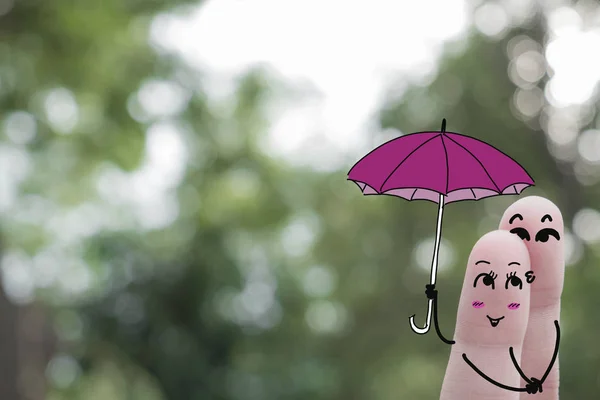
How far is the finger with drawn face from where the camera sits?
0.92 m

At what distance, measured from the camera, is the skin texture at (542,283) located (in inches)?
38.5

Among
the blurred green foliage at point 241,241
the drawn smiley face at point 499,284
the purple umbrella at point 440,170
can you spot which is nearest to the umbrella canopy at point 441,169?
the purple umbrella at point 440,170

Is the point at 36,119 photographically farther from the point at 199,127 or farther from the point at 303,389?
the point at 303,389

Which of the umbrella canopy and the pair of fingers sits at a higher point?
the umbrella canopy

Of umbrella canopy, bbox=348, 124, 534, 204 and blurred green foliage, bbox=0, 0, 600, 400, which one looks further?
blurred green foliage, bbox=0, 0, 600, 400

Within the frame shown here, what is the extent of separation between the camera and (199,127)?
17.2 ft

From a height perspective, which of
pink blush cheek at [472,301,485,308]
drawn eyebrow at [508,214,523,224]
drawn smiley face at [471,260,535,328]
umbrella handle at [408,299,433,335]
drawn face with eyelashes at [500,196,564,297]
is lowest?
umbrella handle at [408,299,433,335]

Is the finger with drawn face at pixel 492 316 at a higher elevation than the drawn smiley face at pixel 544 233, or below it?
below

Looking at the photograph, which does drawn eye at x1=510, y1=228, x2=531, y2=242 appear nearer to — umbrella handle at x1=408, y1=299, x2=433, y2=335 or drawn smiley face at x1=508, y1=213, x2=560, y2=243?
drawn smiley face at x1=508, y1=213, x2=560, y2=243

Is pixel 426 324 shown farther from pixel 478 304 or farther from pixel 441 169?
pixel 441 169

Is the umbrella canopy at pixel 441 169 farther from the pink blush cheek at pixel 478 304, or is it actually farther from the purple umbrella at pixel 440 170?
the pink blush cheek at pixel 478 304

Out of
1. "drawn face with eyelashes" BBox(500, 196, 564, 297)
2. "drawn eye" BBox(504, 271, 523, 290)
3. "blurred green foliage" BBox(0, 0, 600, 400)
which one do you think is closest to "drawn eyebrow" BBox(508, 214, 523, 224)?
"drawn face with eyelashes" BBox(500, 196, 564, 297)

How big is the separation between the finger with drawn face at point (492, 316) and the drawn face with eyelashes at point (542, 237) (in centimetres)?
4

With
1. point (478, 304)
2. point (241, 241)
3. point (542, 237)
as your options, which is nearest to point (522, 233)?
point (542, 237)
